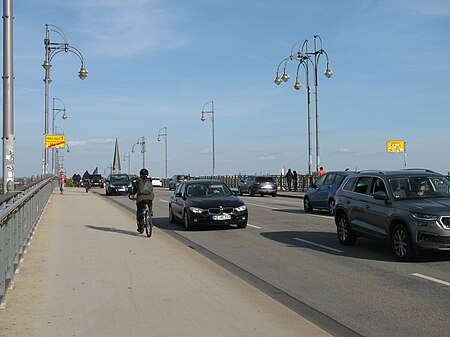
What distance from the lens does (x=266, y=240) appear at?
46.4 ft

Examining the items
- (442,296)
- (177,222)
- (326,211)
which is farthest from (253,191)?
(442,296)

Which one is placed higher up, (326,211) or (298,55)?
(298,55)

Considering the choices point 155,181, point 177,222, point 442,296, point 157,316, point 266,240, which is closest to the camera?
point 157,316

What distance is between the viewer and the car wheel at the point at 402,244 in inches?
404

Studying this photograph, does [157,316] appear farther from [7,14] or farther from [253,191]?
[253,191]

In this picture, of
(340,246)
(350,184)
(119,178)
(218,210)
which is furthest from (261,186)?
(340,246)

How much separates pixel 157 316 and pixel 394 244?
5643 millimetres

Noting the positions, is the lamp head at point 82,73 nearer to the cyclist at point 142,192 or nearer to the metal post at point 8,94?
the cyclist at point 142,192

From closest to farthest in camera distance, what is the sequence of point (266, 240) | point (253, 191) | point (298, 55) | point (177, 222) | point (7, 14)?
point (7, 14)
point (266, 240)
point (177, 222)
point (298, 55)
point (253, 191)

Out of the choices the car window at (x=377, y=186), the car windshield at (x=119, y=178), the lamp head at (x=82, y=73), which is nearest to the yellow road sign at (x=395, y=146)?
the car windshield at (x=119, y=178)

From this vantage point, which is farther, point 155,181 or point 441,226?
point 155,181

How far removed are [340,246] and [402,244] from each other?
8.00 ft

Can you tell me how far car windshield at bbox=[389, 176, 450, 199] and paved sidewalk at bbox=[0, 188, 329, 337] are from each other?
12.3 ft

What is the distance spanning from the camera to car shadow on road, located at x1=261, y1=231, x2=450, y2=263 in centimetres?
1109
